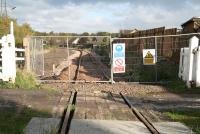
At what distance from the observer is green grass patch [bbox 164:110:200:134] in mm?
9963

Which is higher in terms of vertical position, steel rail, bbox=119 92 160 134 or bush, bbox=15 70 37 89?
bush, bbox=15 70 37 89

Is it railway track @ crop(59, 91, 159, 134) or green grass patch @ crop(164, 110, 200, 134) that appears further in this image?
green grass patch @ crop(164, 110, 200, 134)

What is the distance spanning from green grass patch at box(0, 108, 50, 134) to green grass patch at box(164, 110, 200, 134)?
3.02 metres

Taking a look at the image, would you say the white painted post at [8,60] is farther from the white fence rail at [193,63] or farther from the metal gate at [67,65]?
the white fence rail at [193,63]

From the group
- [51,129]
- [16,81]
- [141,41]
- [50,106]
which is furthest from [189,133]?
[141,41]

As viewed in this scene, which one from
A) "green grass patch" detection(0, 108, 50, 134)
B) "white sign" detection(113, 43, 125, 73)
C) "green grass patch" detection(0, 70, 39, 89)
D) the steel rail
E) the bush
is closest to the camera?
"green grass patch" detection(0, 108, 50, 134)

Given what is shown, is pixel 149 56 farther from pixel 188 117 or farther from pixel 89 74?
pixel 89 74

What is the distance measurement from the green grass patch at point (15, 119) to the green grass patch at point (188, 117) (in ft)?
9.91

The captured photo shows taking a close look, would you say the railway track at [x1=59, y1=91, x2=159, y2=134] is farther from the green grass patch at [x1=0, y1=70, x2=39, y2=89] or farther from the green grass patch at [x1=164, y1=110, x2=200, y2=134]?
the green grass patch at [x1=0, y1=70, x2=39, y2=89]

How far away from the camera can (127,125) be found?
32.0ft

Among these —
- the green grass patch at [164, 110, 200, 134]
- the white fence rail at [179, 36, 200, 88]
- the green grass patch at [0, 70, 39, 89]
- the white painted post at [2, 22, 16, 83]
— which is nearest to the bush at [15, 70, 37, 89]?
the green grass patch at [0, 70, 39, 89]

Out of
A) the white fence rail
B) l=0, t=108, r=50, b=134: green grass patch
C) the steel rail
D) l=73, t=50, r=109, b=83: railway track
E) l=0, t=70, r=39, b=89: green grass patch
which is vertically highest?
the white fence rail

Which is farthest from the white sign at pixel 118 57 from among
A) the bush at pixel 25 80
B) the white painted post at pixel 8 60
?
the white painted post at pixel 8 60

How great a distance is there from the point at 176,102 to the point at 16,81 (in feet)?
19.6
